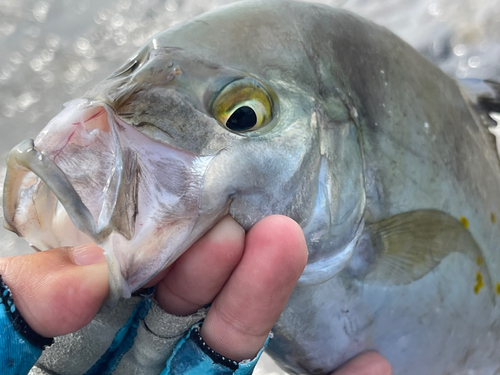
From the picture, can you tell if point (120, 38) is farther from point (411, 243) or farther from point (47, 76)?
point (411, 243)

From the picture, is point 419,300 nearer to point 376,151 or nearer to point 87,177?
point 376,151

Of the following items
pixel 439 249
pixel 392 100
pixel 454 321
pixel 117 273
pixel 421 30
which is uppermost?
pixel 421 30

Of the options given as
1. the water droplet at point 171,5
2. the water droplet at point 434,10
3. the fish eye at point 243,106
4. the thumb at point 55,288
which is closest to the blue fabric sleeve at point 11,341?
the thumb at point 55,288

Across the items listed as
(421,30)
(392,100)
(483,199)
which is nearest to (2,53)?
(421,30)

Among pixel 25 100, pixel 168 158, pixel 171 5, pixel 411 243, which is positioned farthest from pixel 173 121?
pixel 171 5

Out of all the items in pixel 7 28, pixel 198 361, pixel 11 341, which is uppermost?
pixel 11 341

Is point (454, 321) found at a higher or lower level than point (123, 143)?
lower
